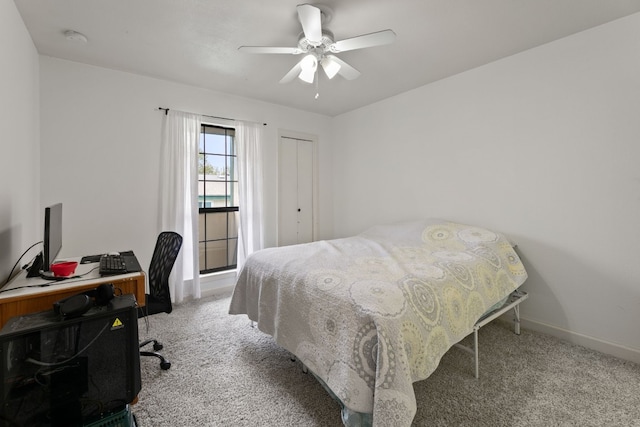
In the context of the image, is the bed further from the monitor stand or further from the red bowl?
the monitor stand

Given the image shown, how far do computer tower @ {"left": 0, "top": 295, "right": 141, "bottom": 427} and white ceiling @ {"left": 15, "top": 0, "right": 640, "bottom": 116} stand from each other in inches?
79.0

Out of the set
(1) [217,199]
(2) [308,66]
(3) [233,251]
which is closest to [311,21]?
(2) [308,66]

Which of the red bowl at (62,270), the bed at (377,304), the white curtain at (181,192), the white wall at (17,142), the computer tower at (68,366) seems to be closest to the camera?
the computer tower at (68,366)

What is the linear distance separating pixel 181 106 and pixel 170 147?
0.52m

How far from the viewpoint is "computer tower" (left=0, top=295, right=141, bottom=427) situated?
3.67 feet

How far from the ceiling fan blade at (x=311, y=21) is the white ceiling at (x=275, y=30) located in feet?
0.64

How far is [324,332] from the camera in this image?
1563 mm

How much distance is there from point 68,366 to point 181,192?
2.28m

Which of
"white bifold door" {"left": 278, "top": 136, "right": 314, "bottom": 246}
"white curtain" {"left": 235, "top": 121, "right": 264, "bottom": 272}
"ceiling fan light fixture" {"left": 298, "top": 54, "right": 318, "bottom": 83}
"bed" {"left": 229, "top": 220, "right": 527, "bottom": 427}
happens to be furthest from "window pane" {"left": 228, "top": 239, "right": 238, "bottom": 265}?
"ceiling fan light fixture" {"left": 298, "top": 54, "right": 318, "bottom": 83}

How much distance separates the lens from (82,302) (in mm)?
1233

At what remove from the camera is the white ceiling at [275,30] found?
1913 mm

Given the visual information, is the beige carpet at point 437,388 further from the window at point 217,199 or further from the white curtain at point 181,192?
the window at point 217,199

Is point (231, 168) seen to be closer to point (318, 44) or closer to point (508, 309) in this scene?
point (318, 44)

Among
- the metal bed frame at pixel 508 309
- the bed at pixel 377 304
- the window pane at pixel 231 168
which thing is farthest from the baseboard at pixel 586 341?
the window pane at pixel 231 168
